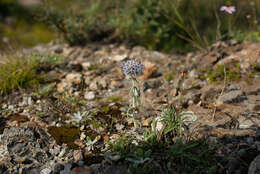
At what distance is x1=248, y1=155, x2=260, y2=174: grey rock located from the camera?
1893 mm

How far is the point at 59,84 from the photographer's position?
11.3 feet

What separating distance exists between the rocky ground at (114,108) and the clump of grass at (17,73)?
0.13 m

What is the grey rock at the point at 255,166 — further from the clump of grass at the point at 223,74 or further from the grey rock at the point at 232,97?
the clump of grass at the point at 223,74

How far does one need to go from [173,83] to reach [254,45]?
4.71 feet

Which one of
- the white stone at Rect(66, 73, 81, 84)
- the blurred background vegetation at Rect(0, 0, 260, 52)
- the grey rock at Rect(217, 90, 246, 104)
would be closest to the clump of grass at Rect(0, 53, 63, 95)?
the white stone at Rect(66, 73, 81, 84)

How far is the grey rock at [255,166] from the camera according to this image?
1.89 meters

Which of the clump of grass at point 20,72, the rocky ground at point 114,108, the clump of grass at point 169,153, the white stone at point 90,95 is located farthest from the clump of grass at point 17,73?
the clump of grass at point 169,153

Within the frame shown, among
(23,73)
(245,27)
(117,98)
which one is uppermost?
(245,27)

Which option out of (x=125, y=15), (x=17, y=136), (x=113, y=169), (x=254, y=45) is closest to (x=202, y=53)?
(x=254, y=45)

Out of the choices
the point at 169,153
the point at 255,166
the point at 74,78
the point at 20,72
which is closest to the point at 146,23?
the point at 74,78

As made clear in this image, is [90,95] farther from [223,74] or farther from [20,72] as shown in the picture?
[223,74]

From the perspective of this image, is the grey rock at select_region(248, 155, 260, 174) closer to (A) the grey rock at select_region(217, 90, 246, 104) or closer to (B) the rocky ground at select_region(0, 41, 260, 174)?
(B) the rocky ground at select_region(0, 41, 260, 174)

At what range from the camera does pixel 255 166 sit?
1.92 m

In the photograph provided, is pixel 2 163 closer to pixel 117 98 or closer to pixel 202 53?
pixel 117 98
